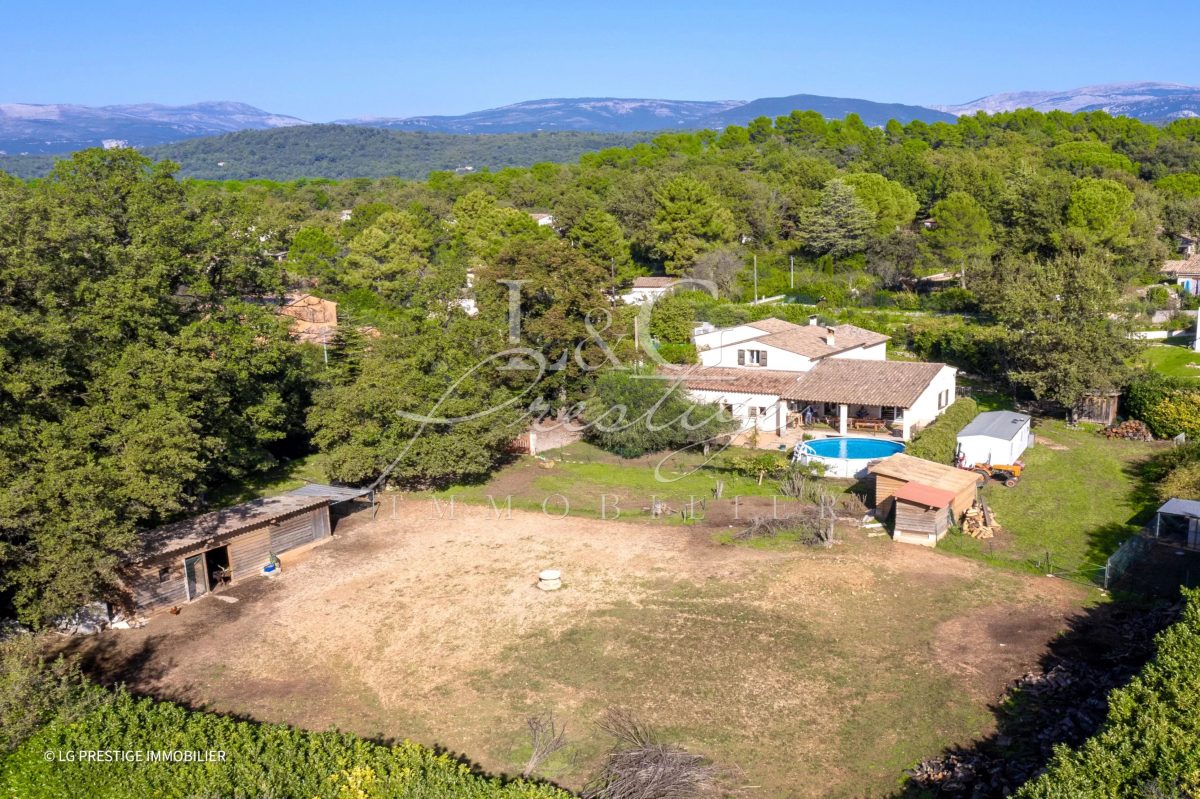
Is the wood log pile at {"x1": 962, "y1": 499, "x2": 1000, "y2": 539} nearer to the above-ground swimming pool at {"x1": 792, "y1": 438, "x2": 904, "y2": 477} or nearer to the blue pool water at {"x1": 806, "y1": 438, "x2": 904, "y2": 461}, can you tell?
the above-ground swimming pool at {"x1": 792, "y1": 438, "x2": 904, "y2": 477}

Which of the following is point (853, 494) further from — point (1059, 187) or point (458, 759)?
point (1059, 187)

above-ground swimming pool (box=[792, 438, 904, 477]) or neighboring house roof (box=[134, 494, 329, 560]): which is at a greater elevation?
neighboring house roof (box=[134, 494, 329, 560])

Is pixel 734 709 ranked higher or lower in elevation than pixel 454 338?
lower

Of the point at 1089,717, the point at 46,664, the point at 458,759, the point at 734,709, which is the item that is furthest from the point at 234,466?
the point at 1089,717

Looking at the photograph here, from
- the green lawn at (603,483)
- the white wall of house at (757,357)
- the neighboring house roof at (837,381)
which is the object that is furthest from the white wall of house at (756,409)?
the green lawn at (603,483)

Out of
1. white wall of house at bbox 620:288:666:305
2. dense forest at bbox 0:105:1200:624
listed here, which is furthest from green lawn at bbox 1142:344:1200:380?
white wall of house at bbox 620:288:666:305

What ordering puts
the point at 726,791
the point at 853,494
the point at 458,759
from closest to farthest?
1. the point at 726,791
2. the point at 458,759
3. the point at 853,494
